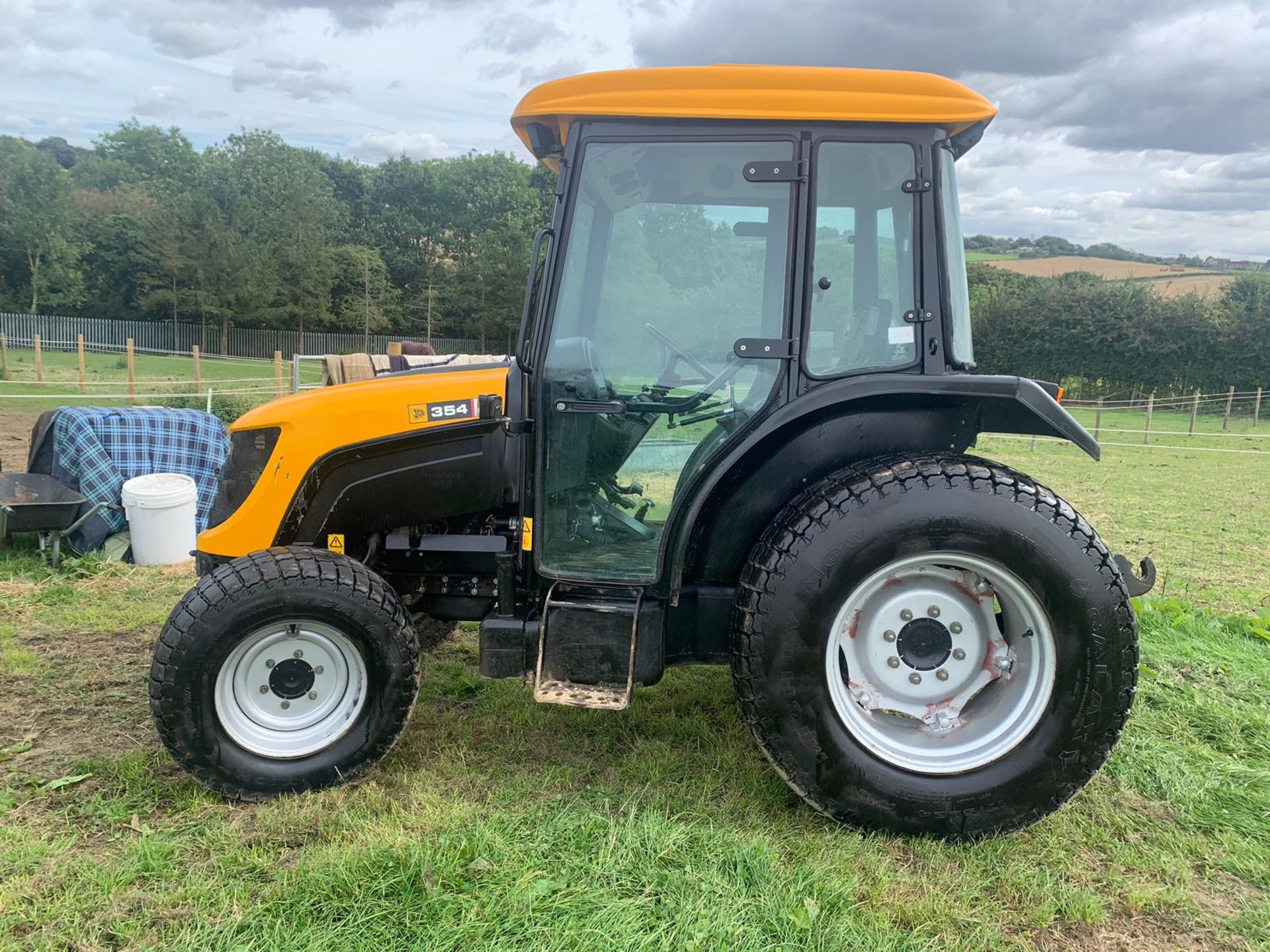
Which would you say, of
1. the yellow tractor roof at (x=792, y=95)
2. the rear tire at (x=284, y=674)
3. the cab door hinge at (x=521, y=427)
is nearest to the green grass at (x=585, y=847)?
the rear tire at (x=284, y=674)

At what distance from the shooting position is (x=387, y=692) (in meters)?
2.80

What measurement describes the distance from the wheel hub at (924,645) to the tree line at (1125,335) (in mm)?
29439

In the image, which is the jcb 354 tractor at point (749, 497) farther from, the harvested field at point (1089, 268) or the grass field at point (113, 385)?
the harvested field at point (1089, 268)

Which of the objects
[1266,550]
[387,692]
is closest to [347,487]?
[387,692]

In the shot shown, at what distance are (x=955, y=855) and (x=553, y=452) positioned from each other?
5.82 feet

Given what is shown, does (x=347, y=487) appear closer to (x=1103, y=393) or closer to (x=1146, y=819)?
(x=1146, y=819)

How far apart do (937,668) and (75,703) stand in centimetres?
347

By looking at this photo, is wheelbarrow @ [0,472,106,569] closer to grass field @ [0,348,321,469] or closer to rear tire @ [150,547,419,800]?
grass field @ [0,348,321,469]

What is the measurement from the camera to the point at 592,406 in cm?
276

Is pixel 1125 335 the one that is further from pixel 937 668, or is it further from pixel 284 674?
pixel 284 674

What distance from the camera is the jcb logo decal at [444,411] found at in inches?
116

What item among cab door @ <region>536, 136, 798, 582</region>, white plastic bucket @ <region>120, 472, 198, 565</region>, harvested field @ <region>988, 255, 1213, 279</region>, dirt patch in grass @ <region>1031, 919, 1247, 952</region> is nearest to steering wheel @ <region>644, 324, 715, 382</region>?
cab door @ <region>536, 136, 798, 582</region>

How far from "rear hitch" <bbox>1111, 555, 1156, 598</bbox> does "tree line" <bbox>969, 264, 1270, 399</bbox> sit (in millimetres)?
28887

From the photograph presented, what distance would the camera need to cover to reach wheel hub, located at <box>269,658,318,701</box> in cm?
285
